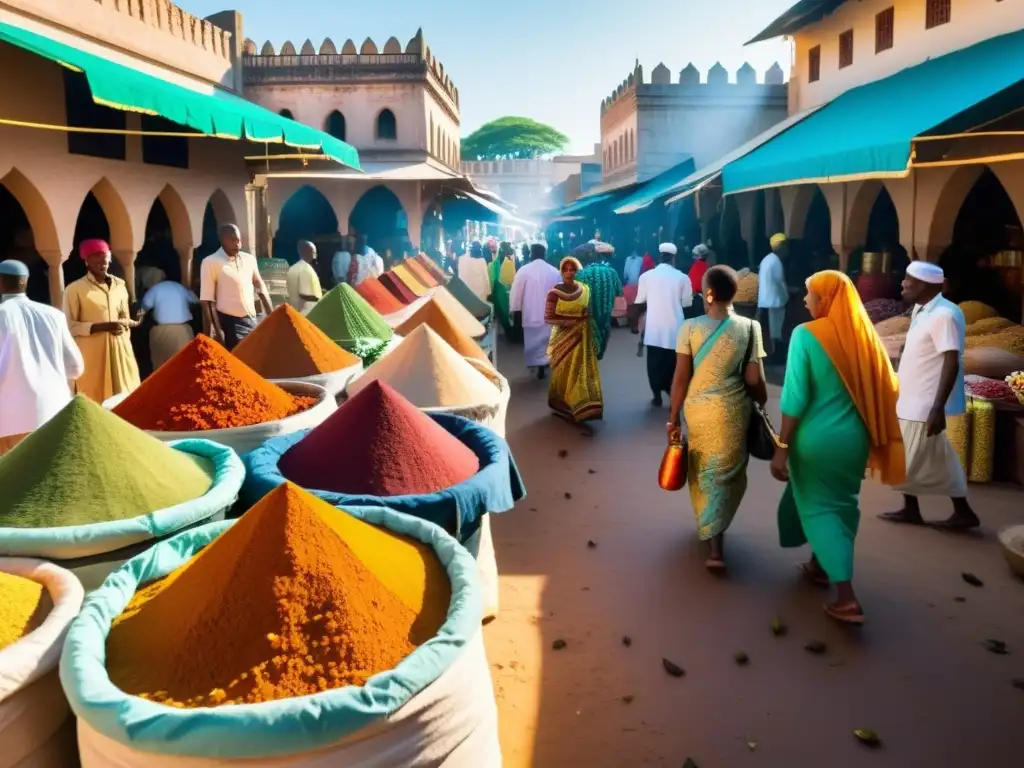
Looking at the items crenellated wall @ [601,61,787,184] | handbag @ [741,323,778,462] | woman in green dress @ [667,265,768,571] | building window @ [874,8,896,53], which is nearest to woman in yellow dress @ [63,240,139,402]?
woman in green dress @ [667,265,768,571]

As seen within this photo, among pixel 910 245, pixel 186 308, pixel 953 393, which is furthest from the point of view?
pixel 910 245

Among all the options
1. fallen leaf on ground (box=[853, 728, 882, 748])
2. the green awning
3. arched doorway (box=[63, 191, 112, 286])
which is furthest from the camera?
arched doorway (box=[63, 191, 112, 286])

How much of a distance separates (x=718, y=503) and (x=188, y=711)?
300 cm

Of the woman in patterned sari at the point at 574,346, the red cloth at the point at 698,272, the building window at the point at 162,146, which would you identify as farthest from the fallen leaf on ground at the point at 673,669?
the red cloth at the point at 698,272

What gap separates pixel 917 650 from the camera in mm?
3303

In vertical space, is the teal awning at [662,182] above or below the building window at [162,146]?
above

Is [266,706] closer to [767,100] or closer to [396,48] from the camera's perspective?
[396,48]

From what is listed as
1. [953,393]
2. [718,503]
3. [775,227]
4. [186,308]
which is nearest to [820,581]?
[718,503]

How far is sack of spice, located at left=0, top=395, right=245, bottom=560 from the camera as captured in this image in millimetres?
1950

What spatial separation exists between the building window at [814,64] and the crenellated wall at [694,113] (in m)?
8.43

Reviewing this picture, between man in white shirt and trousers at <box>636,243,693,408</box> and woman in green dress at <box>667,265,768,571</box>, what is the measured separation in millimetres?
3319

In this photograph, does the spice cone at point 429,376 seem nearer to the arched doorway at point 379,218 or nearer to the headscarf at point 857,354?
the headscarf at point 857,354

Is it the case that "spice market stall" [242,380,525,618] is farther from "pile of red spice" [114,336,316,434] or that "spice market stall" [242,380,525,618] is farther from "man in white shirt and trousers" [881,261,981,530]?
"man in white shirt and trousers" [881,261,981,530]

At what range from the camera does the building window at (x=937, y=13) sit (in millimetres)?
8914
